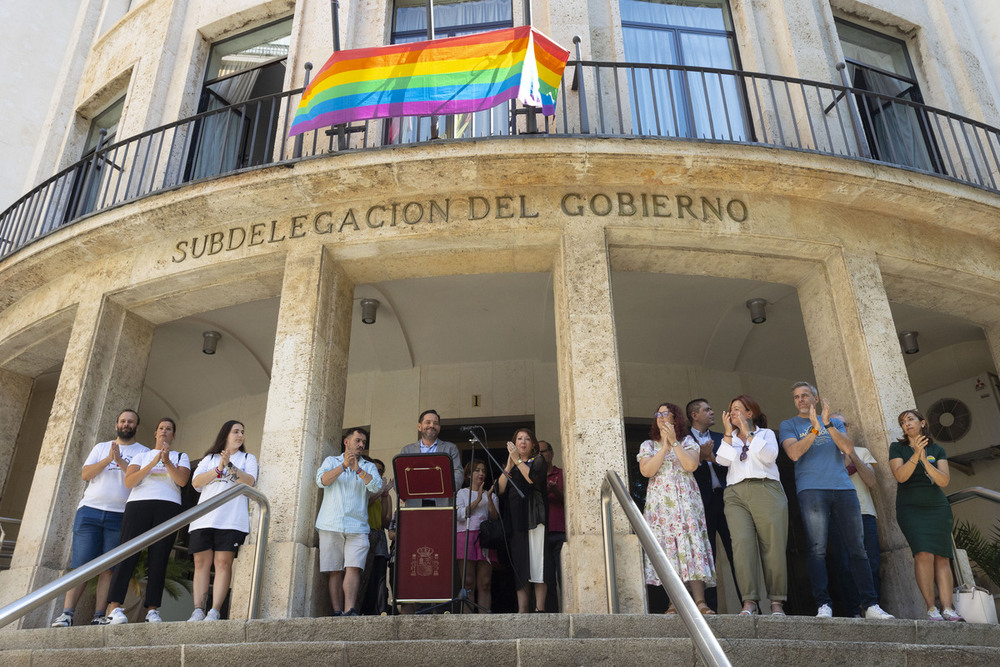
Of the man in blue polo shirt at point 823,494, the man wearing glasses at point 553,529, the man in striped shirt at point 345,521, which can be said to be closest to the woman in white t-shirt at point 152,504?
the man in striped shirt at point 345,521

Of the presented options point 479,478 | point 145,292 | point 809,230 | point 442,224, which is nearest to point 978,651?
point 479,478

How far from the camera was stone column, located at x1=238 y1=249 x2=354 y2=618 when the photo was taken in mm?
6219

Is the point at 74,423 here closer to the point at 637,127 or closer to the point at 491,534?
the point at 491,534

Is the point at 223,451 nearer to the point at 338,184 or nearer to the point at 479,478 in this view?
the point at 479,478

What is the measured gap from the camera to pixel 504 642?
3.67m

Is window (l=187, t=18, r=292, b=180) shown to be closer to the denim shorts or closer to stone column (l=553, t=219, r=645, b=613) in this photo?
stone column (l=553, t=219, r=645, b=613)

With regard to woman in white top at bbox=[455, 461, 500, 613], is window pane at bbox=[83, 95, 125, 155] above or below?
above

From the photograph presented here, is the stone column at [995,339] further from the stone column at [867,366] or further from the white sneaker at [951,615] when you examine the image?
the white sneaker at [951,615]

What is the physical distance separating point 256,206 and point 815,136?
19.3 feet

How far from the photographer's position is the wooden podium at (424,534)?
18.6ft

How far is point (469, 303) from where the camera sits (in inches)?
390

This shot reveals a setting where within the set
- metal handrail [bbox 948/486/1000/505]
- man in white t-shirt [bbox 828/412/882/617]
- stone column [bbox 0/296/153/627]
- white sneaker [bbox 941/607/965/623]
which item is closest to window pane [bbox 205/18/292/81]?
stone column [bbox 0/296/153/627]

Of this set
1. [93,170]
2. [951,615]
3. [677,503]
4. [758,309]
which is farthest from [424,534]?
[93,170]

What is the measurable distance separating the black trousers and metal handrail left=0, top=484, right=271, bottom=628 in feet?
2.20
